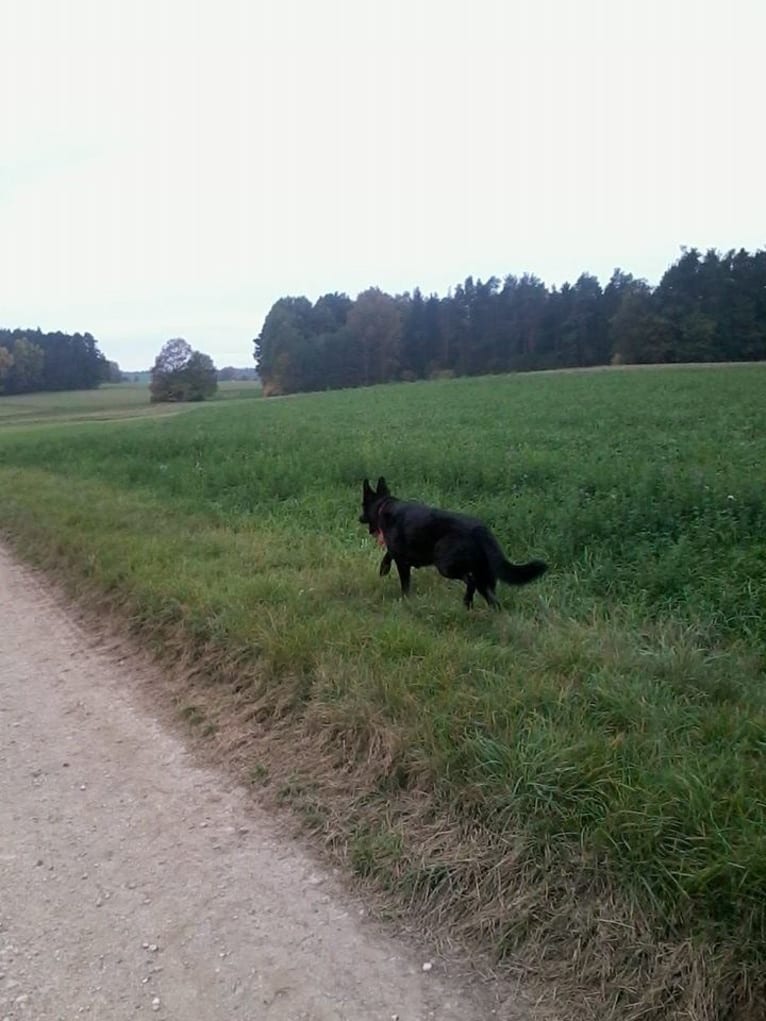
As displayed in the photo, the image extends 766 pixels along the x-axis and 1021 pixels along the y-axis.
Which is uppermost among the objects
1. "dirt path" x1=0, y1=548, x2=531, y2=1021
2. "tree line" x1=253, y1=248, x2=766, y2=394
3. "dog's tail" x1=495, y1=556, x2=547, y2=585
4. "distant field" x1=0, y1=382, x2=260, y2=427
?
"tree line" x1=253, y1=248, x2=766, y2=394

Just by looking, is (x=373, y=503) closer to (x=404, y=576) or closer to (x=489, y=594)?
(x=404, y=576)

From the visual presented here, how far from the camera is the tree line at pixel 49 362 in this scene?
82.3 m

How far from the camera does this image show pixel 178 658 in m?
5.52

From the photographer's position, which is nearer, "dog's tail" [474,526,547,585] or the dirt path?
the dirt path

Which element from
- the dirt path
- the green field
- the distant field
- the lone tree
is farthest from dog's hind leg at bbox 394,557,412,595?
the lone tree

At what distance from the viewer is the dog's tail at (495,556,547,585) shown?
5105 millimetres

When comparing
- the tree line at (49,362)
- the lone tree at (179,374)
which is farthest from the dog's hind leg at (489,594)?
the tree line at (49,362)

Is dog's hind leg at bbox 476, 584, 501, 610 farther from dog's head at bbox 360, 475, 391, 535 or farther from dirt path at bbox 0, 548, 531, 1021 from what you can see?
dirt path at bbox 0, 548, 531, 1021

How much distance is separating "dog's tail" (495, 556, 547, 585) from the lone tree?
75.0 m

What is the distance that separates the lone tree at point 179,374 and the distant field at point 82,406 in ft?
7.83

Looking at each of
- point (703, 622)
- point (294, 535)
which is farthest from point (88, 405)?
point (703, 622)

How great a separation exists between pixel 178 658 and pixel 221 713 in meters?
1.03

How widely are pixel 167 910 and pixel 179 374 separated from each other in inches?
3086

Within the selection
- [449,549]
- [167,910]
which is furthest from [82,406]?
[167,910]
